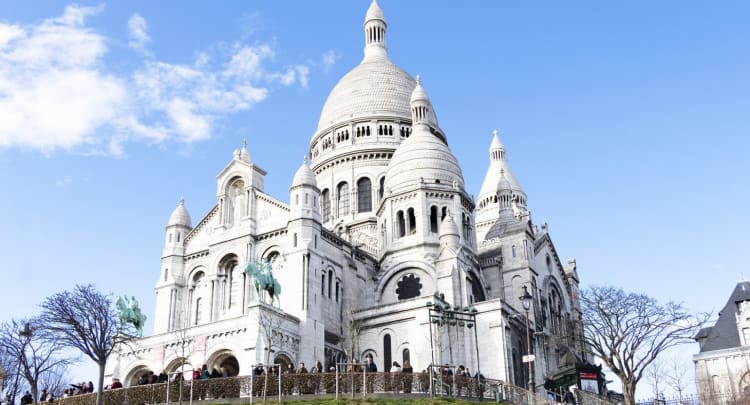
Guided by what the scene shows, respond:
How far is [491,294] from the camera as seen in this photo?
68750mm

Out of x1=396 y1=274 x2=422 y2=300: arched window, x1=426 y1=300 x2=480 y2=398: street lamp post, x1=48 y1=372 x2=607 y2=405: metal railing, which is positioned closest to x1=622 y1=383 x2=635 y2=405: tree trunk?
x1=48 y1=372 x2=607 y2=405: metal railing

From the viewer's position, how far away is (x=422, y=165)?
69.1 meters

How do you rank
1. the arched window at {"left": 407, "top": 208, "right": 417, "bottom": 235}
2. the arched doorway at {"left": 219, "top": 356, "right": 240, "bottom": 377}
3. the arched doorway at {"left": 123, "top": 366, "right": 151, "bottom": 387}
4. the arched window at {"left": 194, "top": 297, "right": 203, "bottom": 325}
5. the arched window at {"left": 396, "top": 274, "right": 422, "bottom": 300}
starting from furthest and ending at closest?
the arched window at {"left": 407, "top": 208, "right": 417, "bottom": 235} < the arched window at {"left": 396, "top": 274, "right": 422, "bottom": 300} < the arched window at {"left": 194, "top": 297, "right": 203, "bottom": 325} < the arched doorway at {"left": 123, "top": 366, "right": 151, "bottom": 387} < the arched doorway at {"left": 219, "top": 356, "right": 240, "bottom": 377}

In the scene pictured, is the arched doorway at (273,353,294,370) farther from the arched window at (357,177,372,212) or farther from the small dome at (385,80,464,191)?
the arched window at (357,177,372,212)

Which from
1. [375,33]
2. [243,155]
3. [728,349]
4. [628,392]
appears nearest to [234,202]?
[243,155]

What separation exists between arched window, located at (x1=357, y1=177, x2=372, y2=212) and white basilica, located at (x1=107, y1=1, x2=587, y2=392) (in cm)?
15

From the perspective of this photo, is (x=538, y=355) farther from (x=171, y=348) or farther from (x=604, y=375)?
(x=171, y=348)

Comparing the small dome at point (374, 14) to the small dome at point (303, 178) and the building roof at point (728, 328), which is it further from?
the building roof at point (728, 328)

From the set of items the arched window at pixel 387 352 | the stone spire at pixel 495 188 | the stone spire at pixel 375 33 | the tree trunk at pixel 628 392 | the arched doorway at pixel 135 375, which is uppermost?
the stone spire at pixel 375 33

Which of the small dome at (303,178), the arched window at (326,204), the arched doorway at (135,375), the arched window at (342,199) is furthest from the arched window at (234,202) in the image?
the arched window at (326,204)

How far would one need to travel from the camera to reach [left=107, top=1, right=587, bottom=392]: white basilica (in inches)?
2151

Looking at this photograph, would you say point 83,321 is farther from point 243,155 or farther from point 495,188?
point 495,188

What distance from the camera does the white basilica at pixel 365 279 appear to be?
5462cm

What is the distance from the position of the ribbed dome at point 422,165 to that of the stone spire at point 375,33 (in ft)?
84.8
